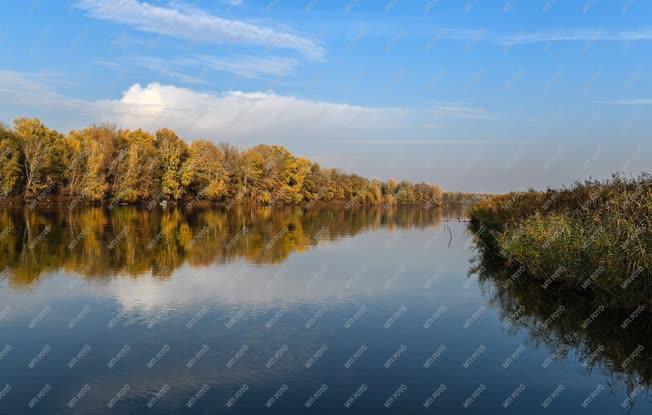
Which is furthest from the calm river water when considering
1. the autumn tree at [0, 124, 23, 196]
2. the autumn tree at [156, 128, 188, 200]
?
the autumn tree at [156, 128, 188, 200]

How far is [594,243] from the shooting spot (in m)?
17.1

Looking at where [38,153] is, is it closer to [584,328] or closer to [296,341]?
[296,341]

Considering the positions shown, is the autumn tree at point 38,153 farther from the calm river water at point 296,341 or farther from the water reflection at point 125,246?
the calm river water at point 296,341

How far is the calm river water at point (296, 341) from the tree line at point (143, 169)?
151 feet

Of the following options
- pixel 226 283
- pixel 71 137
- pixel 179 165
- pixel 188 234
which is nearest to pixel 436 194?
pixel 179 165

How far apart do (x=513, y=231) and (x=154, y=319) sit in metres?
16.2

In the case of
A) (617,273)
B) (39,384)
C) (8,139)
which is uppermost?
(8,139)

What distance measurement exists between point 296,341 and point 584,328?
803cm

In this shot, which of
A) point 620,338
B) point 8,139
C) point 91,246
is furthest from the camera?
point 8,139

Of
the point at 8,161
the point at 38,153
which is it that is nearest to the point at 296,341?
the point at 8,161

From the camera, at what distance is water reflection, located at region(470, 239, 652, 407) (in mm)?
11633

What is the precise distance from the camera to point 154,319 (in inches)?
544

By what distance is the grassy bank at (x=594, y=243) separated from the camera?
15.3 metres

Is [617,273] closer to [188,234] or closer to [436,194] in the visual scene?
[188,234]
